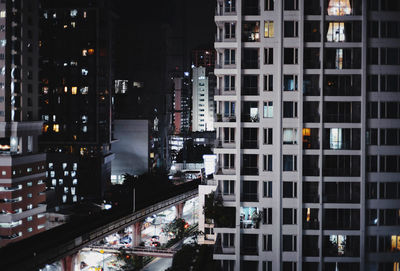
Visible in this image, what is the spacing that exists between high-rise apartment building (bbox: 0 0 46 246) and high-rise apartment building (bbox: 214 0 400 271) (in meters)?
39.7

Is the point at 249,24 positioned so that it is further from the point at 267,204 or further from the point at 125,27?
the point at 125,27

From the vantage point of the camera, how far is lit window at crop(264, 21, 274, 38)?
30656 mm

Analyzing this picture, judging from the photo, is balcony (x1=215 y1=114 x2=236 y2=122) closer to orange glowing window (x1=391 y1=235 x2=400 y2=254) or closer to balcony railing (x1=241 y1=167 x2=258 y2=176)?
balcony railing (x1=241 y1=167 x2=258 y2=176)

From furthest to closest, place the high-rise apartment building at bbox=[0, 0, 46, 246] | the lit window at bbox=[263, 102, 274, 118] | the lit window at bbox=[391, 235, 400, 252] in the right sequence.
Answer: the high-rise apartment building at bbox=[0, 0, 46, 246] → the lit window at bbox=[391, 235, 400, 252] → the lit window at bbox=[263, 102, 274, 118]

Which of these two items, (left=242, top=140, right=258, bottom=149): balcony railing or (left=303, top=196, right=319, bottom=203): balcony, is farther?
(left=242, top=140, right=258, bottom=149): balcony railing

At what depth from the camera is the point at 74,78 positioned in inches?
3511

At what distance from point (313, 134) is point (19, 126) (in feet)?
145

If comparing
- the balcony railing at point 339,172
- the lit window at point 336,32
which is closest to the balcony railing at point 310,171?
the balcony railing at point 339,172

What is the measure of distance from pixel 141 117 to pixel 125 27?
20176 millimetres

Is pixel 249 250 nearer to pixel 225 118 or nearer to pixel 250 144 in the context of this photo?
pixel 250 144

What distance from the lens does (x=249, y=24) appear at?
102 ft

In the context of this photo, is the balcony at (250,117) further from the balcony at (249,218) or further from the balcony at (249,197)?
the balcony at (249,218)

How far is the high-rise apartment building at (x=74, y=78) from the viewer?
8812cm

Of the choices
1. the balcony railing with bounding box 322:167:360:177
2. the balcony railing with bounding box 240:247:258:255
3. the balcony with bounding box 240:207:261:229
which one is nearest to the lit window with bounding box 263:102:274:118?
the balcony railing with bounding box 322:167:360:177
